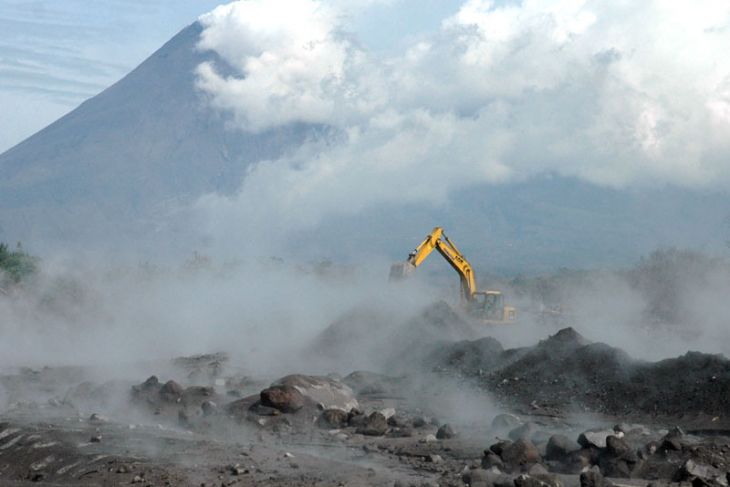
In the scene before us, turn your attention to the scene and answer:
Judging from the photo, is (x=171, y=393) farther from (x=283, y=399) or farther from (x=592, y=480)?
(x=592, y=480)

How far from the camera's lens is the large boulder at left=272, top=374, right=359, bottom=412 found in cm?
2300

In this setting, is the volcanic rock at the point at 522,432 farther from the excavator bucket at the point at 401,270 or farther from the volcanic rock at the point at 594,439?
the excavator bucket at the point at 401,270

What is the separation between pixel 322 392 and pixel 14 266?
112ft

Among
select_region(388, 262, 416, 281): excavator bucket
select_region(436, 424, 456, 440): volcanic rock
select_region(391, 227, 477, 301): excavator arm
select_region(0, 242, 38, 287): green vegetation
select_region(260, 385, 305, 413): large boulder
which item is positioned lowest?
select_region(436, 424, 456, 440): volcanic rock

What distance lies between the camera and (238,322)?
149 ft

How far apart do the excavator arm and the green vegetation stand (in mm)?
20913

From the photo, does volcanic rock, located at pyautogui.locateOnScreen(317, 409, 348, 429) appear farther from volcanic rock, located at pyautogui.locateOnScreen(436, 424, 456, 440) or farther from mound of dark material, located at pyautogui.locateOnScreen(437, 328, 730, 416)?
mound of dark material, located at pyautogui.locateOnScreen(437, 328, 730, 416)

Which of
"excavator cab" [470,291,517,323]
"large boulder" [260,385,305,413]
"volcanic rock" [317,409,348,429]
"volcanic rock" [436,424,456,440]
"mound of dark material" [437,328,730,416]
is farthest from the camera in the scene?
"excavator cab" [470,291,517,323]

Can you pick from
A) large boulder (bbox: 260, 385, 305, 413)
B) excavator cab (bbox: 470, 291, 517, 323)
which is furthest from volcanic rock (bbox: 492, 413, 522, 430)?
excavator cab (bbox: 470, 291, 517, 323)

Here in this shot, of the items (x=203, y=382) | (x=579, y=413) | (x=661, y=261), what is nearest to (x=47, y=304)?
(x=203, y=382)

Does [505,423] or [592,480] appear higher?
[505,423]

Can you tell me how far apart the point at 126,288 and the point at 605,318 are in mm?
25471

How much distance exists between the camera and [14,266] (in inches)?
2083

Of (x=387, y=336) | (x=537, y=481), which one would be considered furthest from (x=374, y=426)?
(x=387, y=336)
